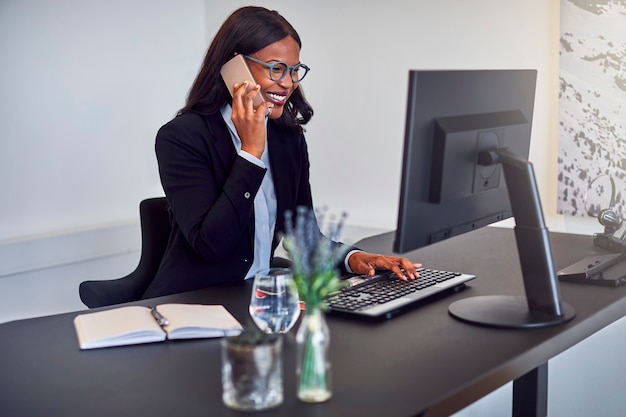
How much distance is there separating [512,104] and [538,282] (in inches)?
17.7

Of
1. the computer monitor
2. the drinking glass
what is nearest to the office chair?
the drinking glass

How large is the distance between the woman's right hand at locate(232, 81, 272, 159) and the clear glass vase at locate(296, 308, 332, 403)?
1.04m

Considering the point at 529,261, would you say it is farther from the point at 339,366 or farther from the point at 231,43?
the point at 231,43

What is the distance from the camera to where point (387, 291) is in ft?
6.48

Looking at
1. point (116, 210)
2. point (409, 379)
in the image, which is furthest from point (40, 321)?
point (116, 210)

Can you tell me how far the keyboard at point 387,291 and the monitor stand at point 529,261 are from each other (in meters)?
0.13

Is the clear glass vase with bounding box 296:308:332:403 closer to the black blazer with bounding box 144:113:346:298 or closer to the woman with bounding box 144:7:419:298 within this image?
the woman with bounding box 144:7:419:298

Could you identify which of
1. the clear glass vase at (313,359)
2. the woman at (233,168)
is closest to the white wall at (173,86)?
the woman at (233,168)

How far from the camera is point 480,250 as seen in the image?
255 centimetres

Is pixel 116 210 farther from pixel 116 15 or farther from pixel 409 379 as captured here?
pixel 409 379

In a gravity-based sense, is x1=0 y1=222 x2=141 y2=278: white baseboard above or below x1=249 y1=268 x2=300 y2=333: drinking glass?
below

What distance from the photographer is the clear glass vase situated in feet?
4.28

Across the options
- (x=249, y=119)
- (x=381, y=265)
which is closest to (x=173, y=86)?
(x=249, y=119)

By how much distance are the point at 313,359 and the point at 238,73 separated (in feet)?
4.20
